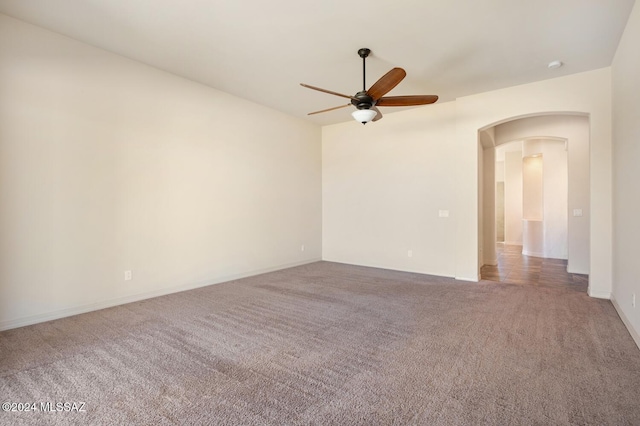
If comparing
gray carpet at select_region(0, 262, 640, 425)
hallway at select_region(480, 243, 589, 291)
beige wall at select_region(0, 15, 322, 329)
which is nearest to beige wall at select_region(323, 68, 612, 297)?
hallway at select_region(480, 243, 589, 291)

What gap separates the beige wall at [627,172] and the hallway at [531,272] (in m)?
1.29

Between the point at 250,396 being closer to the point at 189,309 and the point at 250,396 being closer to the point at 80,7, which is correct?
the point at 189,309

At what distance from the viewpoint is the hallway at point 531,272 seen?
527cm

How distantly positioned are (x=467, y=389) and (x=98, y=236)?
13.6ft

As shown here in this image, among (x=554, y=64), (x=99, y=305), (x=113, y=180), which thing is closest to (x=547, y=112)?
(x=554, y=64)

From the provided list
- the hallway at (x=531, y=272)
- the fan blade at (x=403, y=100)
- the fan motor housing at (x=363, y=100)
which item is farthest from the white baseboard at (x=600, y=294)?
the fan motor housing at (x=363, y=100)

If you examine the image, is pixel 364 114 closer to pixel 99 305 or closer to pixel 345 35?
pixel 345 35

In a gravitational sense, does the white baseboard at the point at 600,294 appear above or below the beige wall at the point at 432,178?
below

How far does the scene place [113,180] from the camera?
12.9 feet

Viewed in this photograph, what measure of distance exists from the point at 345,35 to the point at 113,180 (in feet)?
10.8

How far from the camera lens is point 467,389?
214cm

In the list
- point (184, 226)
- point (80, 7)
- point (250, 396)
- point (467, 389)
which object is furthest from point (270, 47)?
point (467, 389)

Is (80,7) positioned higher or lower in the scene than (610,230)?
higher

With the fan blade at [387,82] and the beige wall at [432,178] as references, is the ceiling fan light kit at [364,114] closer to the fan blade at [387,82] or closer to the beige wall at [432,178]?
the fan blade at [387,82]
